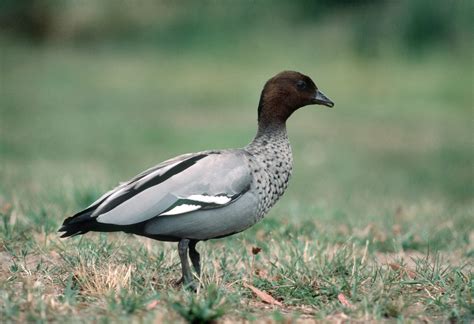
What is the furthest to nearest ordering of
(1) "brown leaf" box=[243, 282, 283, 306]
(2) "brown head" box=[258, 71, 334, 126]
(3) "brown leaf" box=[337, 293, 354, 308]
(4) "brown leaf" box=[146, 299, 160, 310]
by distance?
(2) "brown head" box=[258, 71, 334, 126] < (1) "brown leaf" box=[243, 282, 283, 306] < (3) "brown leaf" box=[337, 293, 354, 308] < (4) "brown leaf" box=[146, 299, 160, 310]

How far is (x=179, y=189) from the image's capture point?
4125mm

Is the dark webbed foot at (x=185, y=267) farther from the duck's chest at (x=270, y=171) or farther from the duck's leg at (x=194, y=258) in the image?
the duck's chest at (x=270, y=171)

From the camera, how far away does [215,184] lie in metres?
4.18

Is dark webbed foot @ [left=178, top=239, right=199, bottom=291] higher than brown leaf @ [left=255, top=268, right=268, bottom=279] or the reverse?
higher

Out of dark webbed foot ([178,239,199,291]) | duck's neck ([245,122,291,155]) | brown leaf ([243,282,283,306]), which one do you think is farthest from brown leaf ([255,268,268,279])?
duck's neck ([245,122,291,155])

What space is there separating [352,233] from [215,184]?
1986mm

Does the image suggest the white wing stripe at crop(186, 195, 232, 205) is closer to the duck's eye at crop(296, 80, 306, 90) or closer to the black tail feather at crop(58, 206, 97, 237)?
the black tail feather at crop(58, 206, 97, 237)

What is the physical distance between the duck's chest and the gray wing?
0.09m

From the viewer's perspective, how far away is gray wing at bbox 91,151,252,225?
4039mm

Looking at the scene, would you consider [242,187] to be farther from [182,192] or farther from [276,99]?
[276,99]

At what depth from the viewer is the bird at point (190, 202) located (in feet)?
13.3

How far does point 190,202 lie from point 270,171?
596mm

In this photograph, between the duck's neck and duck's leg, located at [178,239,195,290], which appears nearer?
duck's leg, located at [178,239,195,290]

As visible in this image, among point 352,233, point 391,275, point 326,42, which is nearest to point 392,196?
point 352,233
